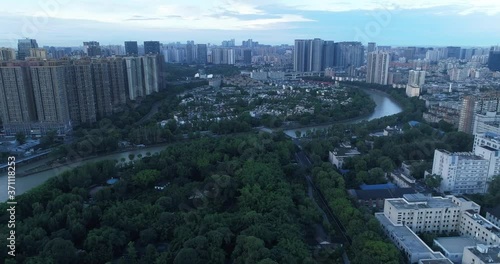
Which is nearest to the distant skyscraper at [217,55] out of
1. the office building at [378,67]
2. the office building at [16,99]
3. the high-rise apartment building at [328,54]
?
the high-rise apartment building at [328,54]

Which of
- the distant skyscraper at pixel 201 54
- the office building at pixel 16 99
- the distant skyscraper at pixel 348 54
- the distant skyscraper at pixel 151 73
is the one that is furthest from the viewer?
the distant skyscraper at pixel 201 54

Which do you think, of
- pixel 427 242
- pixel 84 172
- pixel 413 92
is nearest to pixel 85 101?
pixel 84 172

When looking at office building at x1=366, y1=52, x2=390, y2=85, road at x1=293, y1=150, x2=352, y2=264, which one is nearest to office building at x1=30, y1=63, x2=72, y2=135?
road at x1=293, y1=150, x2=352, y2=264

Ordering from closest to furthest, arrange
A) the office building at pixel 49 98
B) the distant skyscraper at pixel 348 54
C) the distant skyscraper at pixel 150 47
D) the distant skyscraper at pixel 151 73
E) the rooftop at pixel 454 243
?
the rooftop at pixel 454 243
the office building at pixel 49 98
the distant skyscraper at pixel 151 73
the distant skyscraper at pixel 150 47
the distant skyscraper at pixel 348 54

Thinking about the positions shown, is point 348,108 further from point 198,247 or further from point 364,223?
point 198,247

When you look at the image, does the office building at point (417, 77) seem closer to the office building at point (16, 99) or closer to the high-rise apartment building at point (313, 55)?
the high-rise apartment building at point (313, 55)

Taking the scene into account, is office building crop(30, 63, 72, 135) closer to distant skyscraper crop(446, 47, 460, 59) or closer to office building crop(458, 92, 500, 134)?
office building crop(458, 92, 500, 134)

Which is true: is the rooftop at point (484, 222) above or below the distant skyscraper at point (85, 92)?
below
